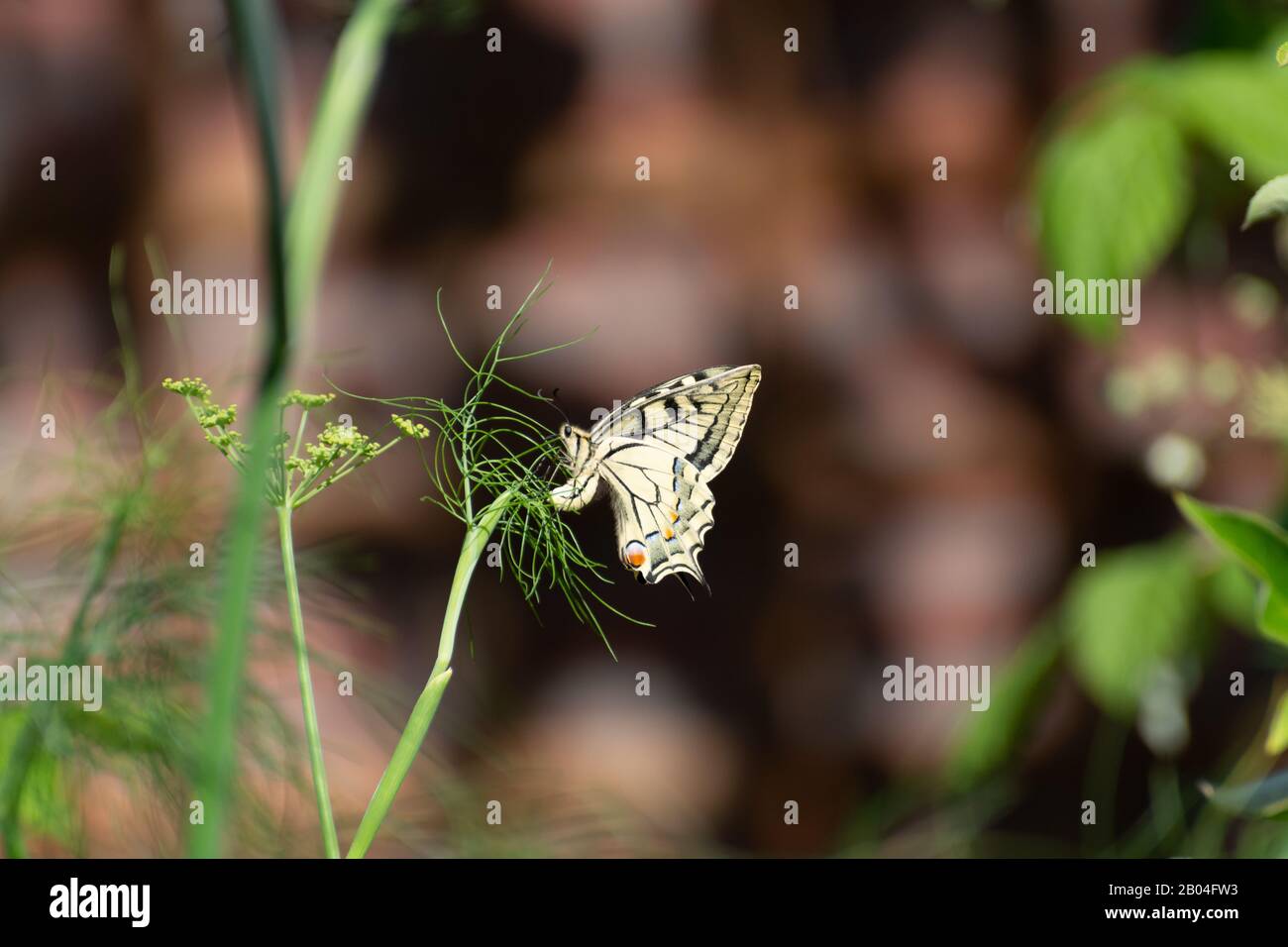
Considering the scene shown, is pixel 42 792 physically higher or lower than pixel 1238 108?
lower

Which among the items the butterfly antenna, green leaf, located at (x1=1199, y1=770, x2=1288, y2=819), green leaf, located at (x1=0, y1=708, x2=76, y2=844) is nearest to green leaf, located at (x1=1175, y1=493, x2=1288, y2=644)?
green leaf, located at (x1=1199, y1=770, x2=1288, y2=819)

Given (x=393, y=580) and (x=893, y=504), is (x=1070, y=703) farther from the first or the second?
(x=393, y=580)

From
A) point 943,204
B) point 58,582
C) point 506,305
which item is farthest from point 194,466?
point 943,204

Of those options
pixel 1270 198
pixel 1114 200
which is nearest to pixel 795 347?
pixel 1114 200

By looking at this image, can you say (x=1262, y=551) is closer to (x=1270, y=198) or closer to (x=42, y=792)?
(x=1270, y=198)

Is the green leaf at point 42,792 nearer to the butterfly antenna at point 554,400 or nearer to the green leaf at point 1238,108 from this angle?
the butterfly antenna at point 554,400

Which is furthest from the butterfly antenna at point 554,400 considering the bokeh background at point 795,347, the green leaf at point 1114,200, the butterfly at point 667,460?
the green leaf at point 1114,200

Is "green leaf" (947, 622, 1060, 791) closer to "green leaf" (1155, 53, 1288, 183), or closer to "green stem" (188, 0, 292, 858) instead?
"green leaf" (1155, 53, 1288, 183)

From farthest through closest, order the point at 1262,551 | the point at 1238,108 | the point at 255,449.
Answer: the point at 1238,108 < the point at 1262,551 < the point at 255,449
